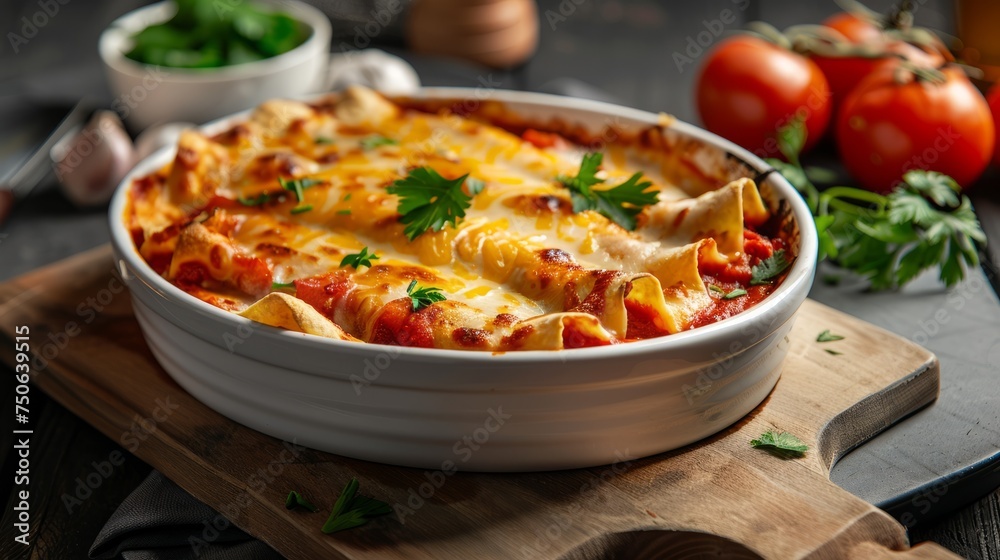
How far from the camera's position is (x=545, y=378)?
1984 millimetres

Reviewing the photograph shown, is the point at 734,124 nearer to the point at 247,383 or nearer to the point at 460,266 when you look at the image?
the point at 460,266

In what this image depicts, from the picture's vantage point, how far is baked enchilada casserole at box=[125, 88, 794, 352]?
2.19 meters

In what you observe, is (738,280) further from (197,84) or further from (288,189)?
(197,84)

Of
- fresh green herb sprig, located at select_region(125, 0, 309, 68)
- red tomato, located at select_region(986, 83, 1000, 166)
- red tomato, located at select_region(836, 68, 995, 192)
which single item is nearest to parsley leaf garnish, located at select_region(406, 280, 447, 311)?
red tomato, located at select_region(836, 68, 995, 192)

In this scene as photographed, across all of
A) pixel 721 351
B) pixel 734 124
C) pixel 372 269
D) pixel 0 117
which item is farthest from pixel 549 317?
pixel 0 117

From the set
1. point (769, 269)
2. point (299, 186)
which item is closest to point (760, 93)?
point (769, 269)

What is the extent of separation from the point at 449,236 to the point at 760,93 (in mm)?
1852

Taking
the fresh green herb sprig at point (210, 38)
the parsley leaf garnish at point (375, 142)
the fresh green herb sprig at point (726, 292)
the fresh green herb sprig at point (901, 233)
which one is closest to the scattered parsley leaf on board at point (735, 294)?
the fresh green herb sprig at point (726, 292)

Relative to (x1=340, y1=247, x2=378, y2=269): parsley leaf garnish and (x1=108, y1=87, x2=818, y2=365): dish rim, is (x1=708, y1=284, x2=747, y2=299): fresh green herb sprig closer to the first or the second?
(x1=108, y1=87, x2=818, y2=365): dish rim

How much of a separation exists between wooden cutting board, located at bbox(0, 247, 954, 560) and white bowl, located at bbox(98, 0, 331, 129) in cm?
159

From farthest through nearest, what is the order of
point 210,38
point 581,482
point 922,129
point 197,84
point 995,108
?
point 210,38, point 197,84, point 995,108, point 922,129, point 581,482

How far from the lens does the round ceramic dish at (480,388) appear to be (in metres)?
2.00

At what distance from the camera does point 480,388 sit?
201 cm

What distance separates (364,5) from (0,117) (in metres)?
2.24
